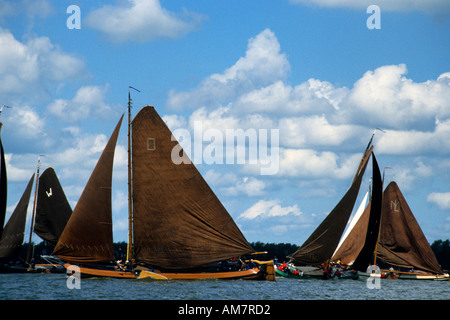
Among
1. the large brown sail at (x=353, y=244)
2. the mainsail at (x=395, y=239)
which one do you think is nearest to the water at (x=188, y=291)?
the large brown sail at (x=353, y=244)

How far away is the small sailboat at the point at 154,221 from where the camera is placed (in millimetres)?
62438

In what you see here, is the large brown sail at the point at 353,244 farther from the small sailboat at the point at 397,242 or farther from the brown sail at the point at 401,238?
the brown sail at the point at 401,238

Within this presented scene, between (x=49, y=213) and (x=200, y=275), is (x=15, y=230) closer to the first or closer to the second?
(x=49, y=213)

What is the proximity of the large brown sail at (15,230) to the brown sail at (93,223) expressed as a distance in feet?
108

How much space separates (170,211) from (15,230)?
123ft

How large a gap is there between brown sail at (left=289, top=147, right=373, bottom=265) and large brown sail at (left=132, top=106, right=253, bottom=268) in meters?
12.3

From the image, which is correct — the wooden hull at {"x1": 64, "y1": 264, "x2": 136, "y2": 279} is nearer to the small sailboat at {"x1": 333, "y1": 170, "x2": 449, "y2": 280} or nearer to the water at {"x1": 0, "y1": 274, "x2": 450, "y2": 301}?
the water at {"x1": 0, "y1": 274, "x2": 450, "y2": 301}

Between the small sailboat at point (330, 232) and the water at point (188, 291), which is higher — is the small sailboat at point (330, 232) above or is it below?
above

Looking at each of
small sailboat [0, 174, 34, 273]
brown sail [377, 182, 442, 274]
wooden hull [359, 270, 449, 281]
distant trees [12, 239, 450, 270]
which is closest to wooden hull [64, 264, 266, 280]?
small sailboat [0, 174, 34, 273]

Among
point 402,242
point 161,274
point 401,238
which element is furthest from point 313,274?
point 161,274

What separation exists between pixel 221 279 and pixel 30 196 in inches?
1535

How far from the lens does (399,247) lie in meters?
94.8
